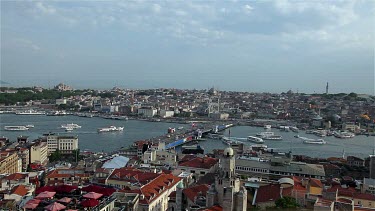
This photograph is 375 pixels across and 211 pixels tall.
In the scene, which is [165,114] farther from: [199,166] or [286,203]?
[286,203]

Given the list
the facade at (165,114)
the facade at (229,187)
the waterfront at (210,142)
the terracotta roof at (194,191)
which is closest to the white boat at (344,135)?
the waterfront at (210,142)

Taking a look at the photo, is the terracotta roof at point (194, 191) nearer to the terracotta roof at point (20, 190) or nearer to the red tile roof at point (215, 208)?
the red tile roof at point (215, 208)

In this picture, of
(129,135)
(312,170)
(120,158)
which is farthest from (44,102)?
(312,170)

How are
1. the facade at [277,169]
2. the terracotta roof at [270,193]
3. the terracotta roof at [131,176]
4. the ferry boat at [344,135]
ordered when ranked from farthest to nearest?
the ferry boat at [344,135] → the facade at [277,169] → the terracotta roof at [131,176] → the terracotta roof at [270,193]

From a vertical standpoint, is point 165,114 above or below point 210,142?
above

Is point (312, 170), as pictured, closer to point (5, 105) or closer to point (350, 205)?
point (350, 205)

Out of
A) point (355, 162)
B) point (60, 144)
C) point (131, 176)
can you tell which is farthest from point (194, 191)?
point (60, 144)

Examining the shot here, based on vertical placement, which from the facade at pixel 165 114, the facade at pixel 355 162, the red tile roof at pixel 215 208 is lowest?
the facade at pixel 165 114
